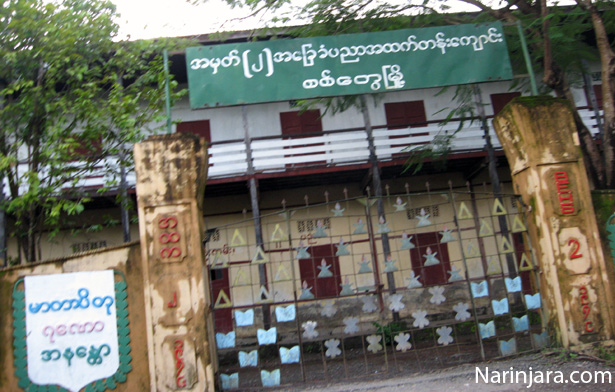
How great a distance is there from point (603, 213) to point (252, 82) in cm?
438

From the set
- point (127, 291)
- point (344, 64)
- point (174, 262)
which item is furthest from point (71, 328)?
point (344, 64)

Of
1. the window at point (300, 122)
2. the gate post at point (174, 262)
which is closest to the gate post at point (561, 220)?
the gate post at point (174, 262)

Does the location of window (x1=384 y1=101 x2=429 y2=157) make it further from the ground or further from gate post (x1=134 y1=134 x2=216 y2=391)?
gate post (x1=134 y1=134 x2=216 y2=391)

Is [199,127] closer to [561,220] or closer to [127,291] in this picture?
[127,291]

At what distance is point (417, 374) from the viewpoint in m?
5.56

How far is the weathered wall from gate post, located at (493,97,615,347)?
4453 millimetres

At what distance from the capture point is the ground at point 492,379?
4.70 meters

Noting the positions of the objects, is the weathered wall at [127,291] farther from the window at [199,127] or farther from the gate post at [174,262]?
the window at [199,127]

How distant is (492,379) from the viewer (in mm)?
→ 5016

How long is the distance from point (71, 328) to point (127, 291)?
2.10ft

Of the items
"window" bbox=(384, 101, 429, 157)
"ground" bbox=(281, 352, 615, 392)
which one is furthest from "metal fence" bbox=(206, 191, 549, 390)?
"window" bbox=(384, 101, 429, 157)

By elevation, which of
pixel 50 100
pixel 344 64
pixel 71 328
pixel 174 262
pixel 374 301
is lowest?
pixel 374 301

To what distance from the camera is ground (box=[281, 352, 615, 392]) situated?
4.70 meters

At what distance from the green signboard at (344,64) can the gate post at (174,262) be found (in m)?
0.87
